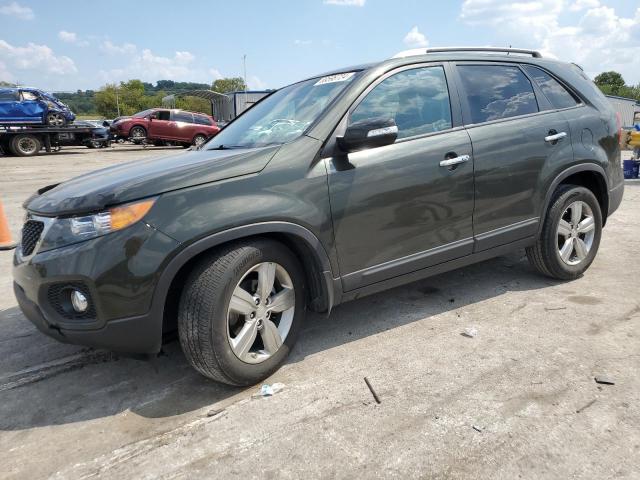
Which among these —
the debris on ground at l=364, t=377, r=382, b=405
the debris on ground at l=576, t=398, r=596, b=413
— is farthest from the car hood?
the debris on ground at l=576, t=398, r=596, b=413

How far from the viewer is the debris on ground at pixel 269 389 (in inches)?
105

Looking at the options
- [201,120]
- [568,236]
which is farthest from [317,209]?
[201,120]

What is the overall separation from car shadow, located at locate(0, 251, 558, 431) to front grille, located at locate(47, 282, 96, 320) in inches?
22.0

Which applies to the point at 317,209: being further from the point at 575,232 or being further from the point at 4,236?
the point at 4,236

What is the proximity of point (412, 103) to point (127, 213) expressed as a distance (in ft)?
6.46

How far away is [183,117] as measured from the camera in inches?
902

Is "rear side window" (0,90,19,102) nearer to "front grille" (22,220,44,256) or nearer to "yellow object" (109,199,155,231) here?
"front grille" (22,220,44,256)

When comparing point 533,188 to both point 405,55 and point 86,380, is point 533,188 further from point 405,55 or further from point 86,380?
point 86,380

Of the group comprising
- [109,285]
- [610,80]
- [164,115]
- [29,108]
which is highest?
[610,80]

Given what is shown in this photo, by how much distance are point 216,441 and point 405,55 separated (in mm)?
2697

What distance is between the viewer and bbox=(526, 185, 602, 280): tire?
393 centimetres

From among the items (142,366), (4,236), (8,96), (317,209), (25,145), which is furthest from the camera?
(25,145)

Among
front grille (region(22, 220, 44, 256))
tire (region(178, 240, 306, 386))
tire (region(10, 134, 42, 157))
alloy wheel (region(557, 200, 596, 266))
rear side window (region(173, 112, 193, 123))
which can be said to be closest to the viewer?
tire (region(178, 240, 306, 386))

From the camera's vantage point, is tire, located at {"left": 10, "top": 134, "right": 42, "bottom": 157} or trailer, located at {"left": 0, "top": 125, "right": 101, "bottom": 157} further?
tire, located at {"left": 10, "top": 134, "right": 42, "bottom": 157}
